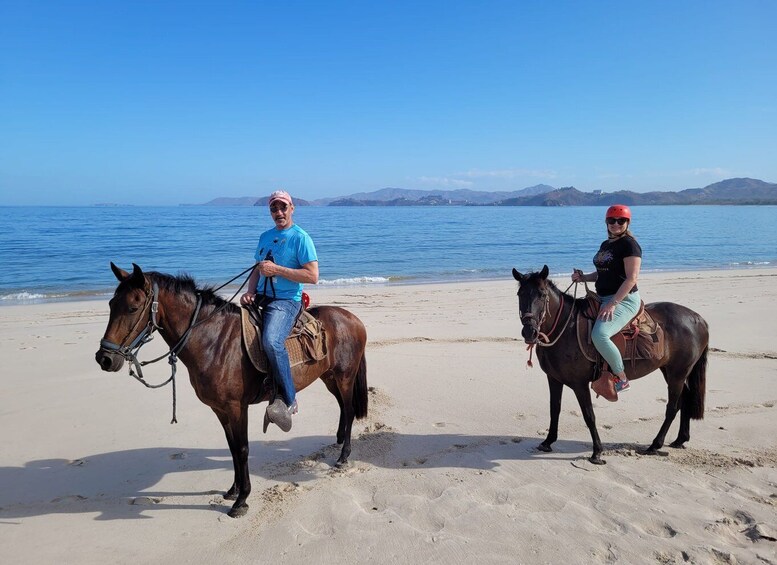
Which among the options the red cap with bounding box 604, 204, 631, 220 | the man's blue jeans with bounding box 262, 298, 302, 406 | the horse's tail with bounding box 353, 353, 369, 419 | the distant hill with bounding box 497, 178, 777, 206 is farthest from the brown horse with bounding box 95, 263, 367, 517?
the distant hill with bounding box 497, 178, 777, 206

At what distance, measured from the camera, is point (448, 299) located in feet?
49.0

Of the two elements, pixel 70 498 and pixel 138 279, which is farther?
pixel 70 498

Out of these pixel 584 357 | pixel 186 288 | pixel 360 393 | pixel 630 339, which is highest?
pixel 186 288

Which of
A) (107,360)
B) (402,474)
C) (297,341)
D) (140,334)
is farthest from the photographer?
(402,474)

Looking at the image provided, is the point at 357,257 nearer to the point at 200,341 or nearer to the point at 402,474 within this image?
the point at 402,474

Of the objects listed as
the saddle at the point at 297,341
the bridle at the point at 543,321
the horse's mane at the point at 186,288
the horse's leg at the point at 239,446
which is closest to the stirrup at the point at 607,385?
the bridle at the point at 543,321

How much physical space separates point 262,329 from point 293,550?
1745mm

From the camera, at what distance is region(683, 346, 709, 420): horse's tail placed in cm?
524

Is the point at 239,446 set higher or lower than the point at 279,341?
lower

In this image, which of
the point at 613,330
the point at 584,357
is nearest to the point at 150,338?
the point at 584,357

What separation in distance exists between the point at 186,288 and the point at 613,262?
4.02 metres

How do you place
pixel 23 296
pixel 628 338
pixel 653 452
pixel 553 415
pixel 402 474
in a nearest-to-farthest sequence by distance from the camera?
pixel 402 474
pixel 628 338
pixel 653 452
pixel 553 415
pixel 23 296

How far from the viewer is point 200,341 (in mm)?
3959

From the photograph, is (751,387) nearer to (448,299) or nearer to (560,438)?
(560,438)
